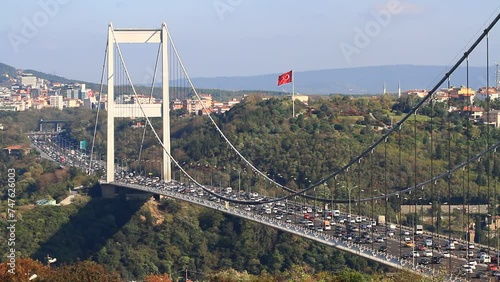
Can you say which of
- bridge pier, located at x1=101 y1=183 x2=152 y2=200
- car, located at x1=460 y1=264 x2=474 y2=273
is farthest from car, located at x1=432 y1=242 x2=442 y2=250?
bridge pier, located at x1=101 y1=183 x2=152 y2=200

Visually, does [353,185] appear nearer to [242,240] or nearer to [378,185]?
[378,185]

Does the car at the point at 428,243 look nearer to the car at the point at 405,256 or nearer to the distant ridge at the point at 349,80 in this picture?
the car at the point at 405,256

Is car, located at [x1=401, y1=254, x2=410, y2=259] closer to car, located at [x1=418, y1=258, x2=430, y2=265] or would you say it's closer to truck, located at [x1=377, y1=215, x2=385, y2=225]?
car, located at [x1=418, y1=258, x2=430, y2=265]

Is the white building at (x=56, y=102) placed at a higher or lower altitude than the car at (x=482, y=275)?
higher

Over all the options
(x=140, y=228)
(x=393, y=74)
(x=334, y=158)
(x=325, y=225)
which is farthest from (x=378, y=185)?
(x=393, y=74)

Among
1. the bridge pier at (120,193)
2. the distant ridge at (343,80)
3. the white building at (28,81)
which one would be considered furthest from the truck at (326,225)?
the white building at (28,81)

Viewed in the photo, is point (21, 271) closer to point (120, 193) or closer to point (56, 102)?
point (120, 193)
